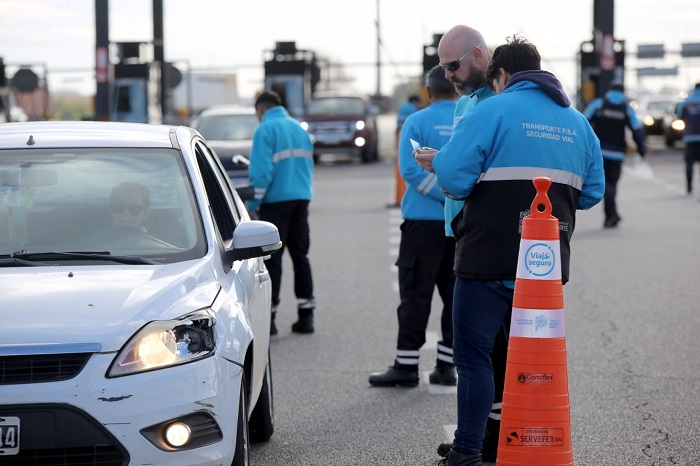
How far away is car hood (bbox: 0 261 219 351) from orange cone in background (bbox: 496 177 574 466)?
1180mm

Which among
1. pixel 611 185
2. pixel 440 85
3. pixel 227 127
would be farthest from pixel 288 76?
pixel 440 85

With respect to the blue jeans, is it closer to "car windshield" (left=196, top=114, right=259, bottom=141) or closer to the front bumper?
the front bumper

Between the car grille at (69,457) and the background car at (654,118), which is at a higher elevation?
the car grille at (69,457)

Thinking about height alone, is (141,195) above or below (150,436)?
above

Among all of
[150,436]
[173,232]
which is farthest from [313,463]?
[150,436]

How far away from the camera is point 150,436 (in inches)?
180

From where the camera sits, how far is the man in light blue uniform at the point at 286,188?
33.2 ft

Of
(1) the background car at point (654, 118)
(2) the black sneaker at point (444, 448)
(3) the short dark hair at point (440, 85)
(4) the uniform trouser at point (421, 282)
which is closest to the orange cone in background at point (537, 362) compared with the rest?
(2) the black sneaker at point (444, 448)

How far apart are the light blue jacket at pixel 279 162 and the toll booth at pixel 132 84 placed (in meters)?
33.4

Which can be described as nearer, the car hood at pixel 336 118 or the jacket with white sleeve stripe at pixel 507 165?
the jacket with white sleeve stripe at pixel 507 165

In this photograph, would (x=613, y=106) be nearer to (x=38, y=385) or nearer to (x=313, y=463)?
(x=313, y=463)

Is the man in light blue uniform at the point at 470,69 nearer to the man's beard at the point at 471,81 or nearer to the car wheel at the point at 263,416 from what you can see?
the man's beard at the point at 471,81

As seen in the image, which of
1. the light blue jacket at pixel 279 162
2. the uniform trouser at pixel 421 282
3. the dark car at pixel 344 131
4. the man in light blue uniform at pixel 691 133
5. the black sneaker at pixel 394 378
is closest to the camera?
the uniform trouser at pixel 421 282

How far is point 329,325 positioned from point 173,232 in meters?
4.91
